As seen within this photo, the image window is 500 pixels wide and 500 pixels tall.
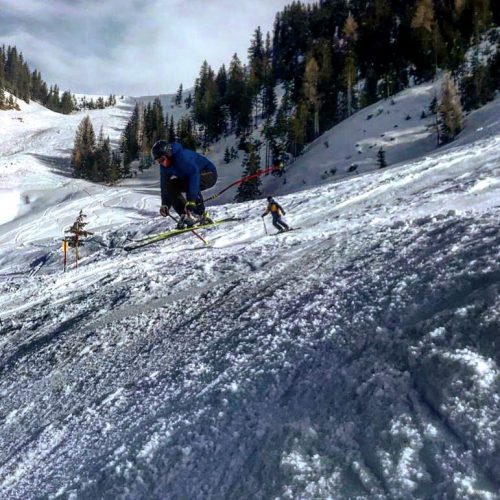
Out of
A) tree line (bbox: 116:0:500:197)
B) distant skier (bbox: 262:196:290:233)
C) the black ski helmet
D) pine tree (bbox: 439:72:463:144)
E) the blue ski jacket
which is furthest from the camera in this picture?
tree line (bbox: 116:0:500:197)

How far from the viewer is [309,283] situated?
783 cm

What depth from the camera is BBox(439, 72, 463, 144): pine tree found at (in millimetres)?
42219

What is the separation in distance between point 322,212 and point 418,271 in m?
9.64

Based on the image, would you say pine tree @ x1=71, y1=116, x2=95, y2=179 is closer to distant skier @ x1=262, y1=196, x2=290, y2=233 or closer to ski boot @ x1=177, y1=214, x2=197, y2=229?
distant skier @ x1=262, y1=196, x2=290, y2=233

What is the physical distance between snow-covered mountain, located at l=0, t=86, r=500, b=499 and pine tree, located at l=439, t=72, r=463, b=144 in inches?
1273

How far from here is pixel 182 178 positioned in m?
10.6

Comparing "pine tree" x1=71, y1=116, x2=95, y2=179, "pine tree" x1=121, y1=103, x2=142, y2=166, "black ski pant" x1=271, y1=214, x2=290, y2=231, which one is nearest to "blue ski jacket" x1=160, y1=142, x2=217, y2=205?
"black ski pant" x1=271, y1=214, x2=290, y2=231

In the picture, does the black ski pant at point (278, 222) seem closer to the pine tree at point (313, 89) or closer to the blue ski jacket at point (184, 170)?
the blue ski jacket at point (184, 170)

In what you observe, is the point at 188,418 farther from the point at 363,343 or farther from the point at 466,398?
the point at 466,398


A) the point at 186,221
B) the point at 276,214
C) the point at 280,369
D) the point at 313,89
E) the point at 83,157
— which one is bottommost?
the point at 280,369

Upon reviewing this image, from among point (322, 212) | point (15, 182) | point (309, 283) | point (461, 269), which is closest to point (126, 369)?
point (309, 283)

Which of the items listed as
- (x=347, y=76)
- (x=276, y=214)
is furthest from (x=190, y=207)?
(x=347, y=76)

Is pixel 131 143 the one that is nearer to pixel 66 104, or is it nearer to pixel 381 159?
pixel 381 159

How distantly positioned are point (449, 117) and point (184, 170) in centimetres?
3780
